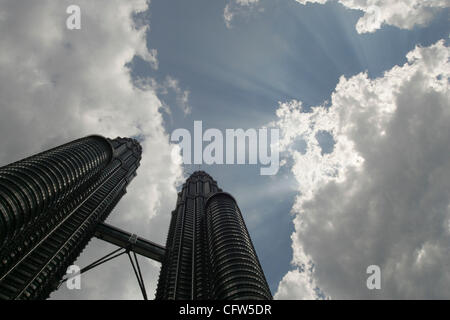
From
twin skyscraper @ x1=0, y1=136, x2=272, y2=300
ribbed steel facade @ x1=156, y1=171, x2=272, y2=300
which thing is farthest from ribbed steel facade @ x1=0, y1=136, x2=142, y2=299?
ribbed steel facade @ x1=156, y1=171, x2=272, y2=300

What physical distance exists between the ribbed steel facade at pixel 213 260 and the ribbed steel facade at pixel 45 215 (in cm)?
4793

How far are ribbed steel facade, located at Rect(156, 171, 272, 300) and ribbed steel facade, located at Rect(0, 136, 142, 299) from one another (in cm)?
4793

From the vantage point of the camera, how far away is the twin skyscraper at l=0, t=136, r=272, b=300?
256ft

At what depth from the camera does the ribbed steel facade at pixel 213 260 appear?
273ft

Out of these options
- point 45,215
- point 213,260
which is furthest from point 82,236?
point 213,260

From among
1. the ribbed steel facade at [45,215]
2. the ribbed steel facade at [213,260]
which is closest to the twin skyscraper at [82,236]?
the ribbed steel facade at [45,215]

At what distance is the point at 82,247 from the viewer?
147000mm

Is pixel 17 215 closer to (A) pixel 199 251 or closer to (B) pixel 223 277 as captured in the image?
(B) pixel 223 277

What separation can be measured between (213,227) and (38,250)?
75.6 metres

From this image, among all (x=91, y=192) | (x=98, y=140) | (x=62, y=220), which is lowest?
(x=62, y=220)

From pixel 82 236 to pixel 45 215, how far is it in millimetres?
57727

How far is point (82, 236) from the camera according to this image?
467ft

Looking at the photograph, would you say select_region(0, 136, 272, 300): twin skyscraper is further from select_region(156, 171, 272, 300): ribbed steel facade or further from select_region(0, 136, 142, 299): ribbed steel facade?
select_region(156, 171, 272, 300): ribbed steel facade
